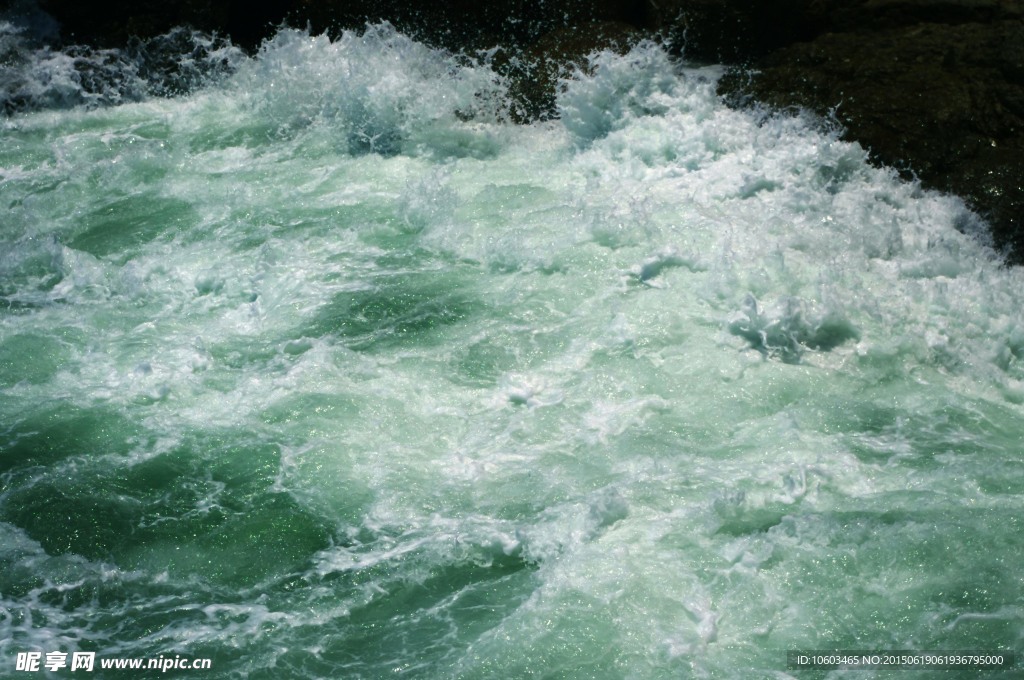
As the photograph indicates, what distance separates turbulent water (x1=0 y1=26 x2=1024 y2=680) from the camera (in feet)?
12.3

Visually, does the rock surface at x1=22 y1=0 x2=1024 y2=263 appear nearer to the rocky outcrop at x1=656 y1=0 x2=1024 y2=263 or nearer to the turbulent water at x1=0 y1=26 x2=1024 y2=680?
the rocky outcrop at x1=656 y1=0 x2=1024 y2=263

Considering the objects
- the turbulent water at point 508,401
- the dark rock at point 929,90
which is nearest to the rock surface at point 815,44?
the dark rock at point 929,90

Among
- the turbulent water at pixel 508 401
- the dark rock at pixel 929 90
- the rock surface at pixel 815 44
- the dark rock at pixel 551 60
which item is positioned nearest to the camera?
the turbulent water at pixel 508 401

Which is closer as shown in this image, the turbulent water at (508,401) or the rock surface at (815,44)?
the turbulent water at (508,401)

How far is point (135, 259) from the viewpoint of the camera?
6531 mm

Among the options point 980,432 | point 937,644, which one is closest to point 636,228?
point 980,432

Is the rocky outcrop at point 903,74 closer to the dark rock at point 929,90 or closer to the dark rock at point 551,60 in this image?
the dark rock at point 929,90

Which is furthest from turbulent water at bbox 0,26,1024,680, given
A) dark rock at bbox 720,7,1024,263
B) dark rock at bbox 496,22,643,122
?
dark rock at bbox 496,22,643,122

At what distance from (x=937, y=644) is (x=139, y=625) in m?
3.14

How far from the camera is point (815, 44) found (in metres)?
8.24

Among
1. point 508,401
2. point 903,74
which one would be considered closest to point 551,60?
point 903,74

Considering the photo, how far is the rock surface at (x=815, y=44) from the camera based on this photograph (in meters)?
7.13

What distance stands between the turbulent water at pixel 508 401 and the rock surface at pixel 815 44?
35 centimetres

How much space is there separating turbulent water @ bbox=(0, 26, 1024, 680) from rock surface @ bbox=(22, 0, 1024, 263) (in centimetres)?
35
